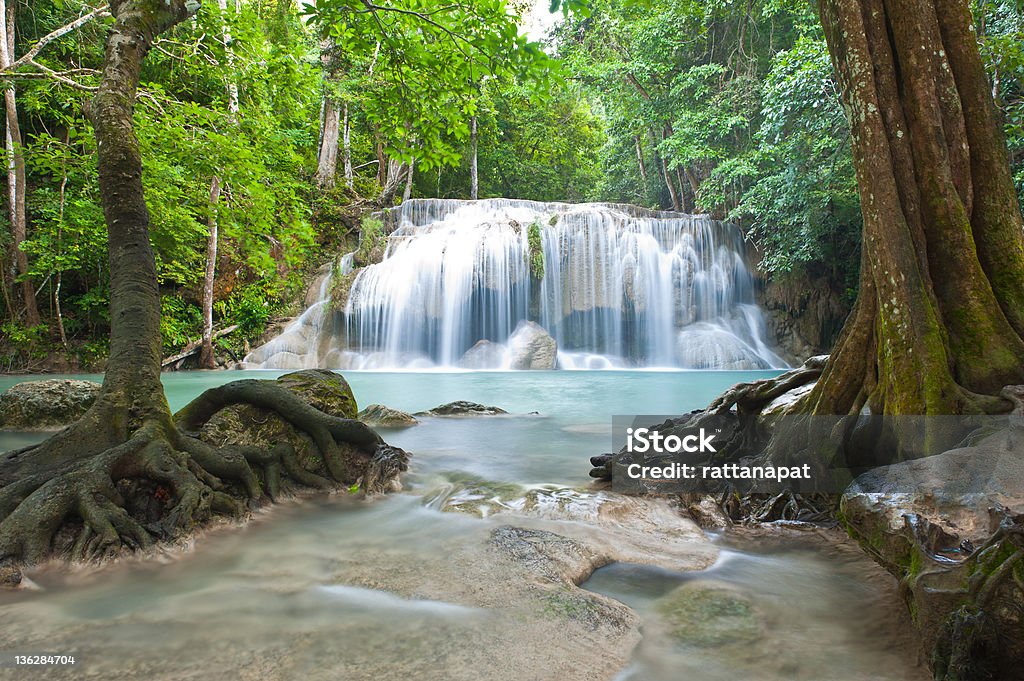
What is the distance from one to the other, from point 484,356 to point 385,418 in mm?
11520

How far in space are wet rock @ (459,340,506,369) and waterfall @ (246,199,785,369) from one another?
38 millimetres

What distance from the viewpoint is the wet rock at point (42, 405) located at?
698cm

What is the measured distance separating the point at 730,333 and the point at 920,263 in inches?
691

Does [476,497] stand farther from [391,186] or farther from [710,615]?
[391,186]

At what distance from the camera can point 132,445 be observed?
3.21m

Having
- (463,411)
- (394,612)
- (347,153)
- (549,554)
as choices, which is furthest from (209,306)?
(394,612)

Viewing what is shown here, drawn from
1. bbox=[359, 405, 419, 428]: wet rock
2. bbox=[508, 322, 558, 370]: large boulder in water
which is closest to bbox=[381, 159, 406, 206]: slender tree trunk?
bbox=[508, 322, 558, 370]: large boulder in water

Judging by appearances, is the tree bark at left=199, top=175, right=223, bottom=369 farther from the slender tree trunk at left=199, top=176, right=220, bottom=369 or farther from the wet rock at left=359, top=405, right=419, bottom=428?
the wet rock at left=359, top=405, right=419, bottom=428

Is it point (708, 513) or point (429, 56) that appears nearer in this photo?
point (708, 513)

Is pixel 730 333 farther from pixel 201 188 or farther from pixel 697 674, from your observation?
pixel 697 674

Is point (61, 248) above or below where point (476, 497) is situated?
above

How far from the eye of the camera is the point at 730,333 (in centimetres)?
2002

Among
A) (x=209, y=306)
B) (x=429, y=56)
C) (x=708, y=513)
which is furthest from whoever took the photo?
(x=209, y=306)

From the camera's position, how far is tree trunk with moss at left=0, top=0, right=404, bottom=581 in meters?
2.80
